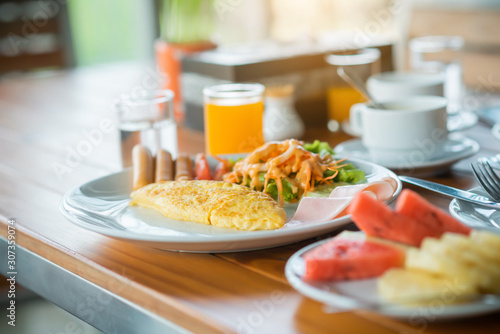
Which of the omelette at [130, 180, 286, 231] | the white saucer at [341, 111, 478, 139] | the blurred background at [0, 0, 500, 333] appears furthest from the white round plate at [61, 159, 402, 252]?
the blurred background at [0, 0, 500, 333]

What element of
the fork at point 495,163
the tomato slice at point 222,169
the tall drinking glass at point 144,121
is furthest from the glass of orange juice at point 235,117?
the fork at point 495,163

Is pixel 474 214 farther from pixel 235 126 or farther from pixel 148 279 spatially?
pixel 235 126

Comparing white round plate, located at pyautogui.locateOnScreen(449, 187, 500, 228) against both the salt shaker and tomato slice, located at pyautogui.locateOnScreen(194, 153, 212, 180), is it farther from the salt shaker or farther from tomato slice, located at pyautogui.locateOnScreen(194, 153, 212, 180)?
the salt shaker

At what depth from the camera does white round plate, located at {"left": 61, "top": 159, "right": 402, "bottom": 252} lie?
0.79 metres

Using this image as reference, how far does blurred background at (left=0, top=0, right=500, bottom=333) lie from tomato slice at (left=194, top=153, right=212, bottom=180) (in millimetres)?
466

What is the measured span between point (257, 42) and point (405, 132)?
94 cm

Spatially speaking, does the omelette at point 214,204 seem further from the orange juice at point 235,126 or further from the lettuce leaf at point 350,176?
the orange juice at point 235,126

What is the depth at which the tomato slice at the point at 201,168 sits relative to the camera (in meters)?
1.13

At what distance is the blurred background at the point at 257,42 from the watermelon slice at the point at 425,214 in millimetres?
956

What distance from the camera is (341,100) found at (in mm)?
1712

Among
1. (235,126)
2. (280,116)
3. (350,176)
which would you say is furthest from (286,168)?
(280,116)

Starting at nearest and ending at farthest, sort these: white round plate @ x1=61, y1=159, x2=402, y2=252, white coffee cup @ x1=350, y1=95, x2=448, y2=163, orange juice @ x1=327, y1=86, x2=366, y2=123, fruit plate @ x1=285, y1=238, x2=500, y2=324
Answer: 1. fruit plate @ x1=285, y1=238, x2=500, y2=324
2. white round plate @ x1=61, y1=159, x2=402, y2=252
3. white coffee cup @ x1=350, y1=95, x2=448, y2=163
4. orange juice @ x1=327, y1=86, x2=366, y2=123

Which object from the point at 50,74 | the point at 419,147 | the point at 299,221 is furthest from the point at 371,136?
the point at 50,74

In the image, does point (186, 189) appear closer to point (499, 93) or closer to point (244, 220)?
point (244, 220)
